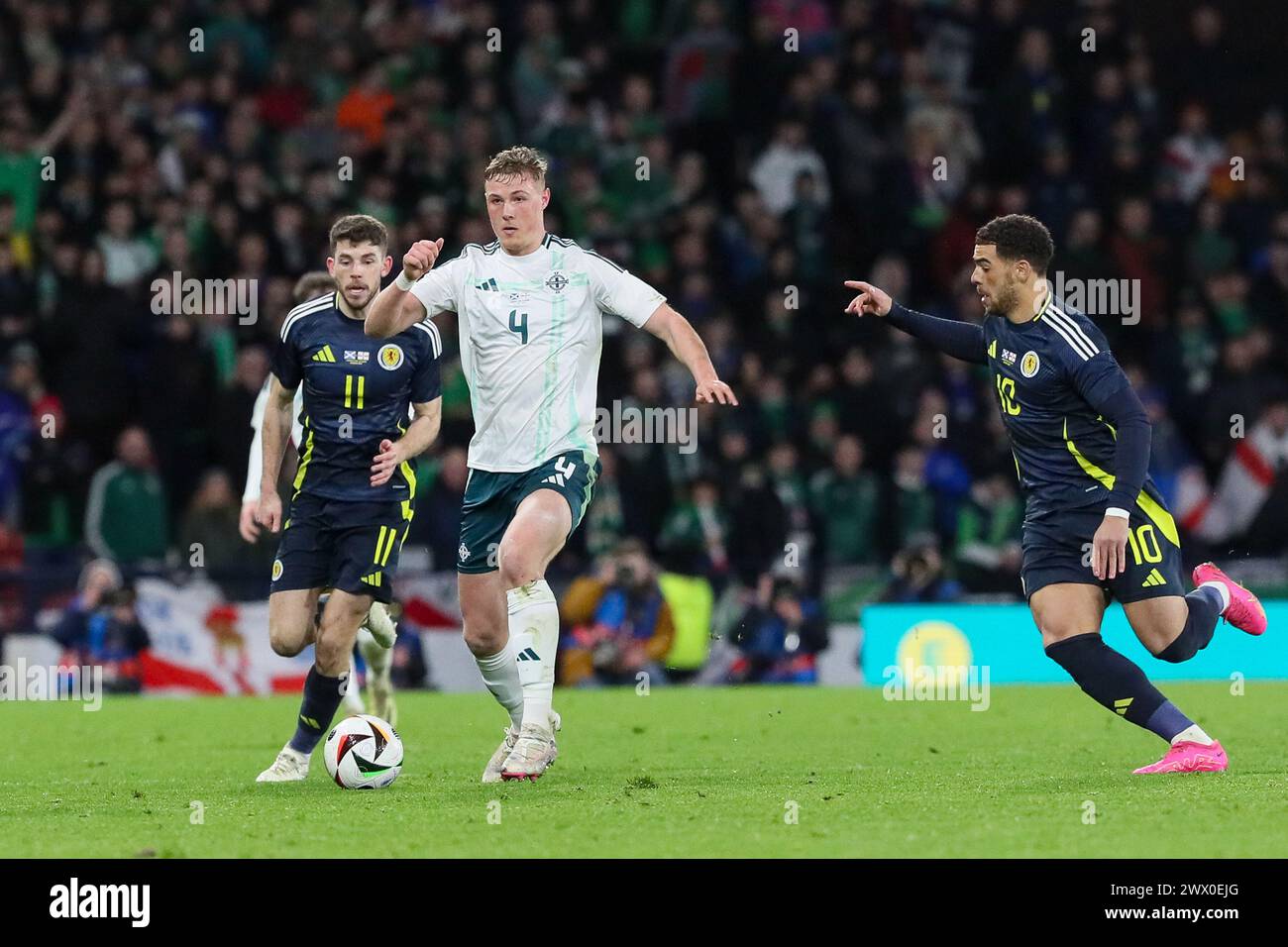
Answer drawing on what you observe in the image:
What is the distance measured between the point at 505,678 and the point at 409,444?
113 cm

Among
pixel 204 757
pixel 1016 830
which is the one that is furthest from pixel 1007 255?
pixel 204 757

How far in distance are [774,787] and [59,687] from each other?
27.4ft

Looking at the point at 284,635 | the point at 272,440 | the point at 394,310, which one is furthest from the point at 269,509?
the point at 394,310

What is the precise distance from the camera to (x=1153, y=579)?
8367mm

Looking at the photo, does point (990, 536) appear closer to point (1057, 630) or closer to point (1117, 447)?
point (1057, 630)

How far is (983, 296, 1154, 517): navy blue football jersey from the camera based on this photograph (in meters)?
8.34

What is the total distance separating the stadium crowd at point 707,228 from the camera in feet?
53.7

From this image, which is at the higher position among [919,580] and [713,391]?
[713,391]

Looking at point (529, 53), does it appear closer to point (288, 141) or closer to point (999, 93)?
point (288, 141)

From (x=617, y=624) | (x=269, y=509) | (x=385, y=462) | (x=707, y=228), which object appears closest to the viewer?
(x=385, y=462)

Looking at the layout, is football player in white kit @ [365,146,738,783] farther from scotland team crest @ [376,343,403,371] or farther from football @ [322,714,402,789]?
scotland team crest @ [376,343,403,371]

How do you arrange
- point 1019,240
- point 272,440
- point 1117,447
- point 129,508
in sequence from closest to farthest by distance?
point 1117,447, point 1019,240, point 272,440, point 129,508

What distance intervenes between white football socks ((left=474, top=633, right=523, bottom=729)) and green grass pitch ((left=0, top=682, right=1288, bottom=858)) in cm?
36

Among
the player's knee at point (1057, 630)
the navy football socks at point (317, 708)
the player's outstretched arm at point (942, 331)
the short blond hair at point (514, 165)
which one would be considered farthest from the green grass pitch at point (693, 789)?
the short blond hair at point (514, 165)
